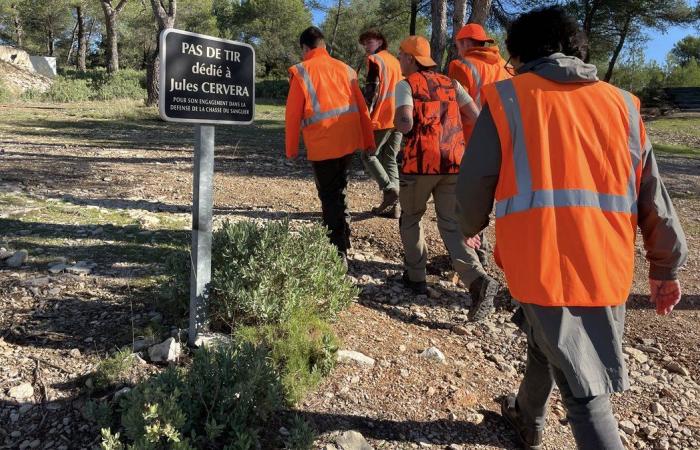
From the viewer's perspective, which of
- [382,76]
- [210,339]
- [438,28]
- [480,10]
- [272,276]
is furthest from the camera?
[438,28]

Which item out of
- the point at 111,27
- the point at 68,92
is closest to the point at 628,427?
the point at 68,92

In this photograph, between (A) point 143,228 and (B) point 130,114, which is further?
(B) point 130,114

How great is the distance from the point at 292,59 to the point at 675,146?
35396 mm

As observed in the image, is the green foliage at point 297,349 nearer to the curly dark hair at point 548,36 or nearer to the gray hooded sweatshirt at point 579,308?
the gray hooded sweatshirt at point 579,308

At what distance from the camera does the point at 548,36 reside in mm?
2088

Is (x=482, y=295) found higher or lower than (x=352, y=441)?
higher

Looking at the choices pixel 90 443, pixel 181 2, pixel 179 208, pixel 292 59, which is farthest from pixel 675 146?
pixel 292 59

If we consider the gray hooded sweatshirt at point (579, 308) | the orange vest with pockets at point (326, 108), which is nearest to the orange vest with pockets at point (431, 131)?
the orange vest with pockets at point (326, 108)

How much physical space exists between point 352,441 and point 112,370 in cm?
118

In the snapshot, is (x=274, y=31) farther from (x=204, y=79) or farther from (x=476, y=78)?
(x=204, y=79)

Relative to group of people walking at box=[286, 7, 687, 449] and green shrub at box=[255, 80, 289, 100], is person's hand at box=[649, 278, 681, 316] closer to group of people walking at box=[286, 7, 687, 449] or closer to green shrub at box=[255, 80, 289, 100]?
group of people walking at box=[286, 7, 687, 449]

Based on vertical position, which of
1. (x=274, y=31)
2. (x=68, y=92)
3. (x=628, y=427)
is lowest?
(x=628, y=427)

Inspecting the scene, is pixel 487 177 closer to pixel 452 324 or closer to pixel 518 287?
pixel 518 287

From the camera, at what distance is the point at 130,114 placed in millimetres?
16516
